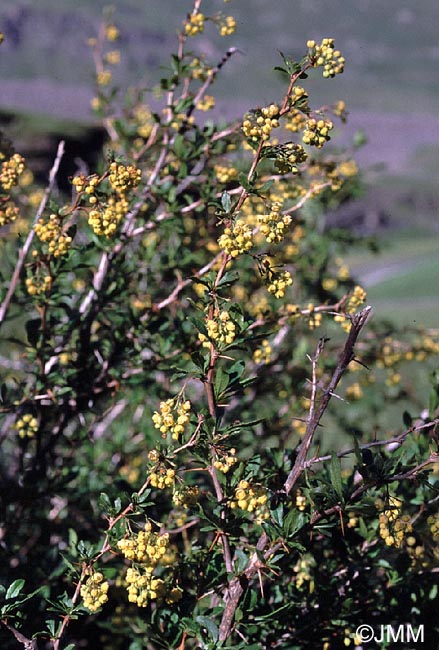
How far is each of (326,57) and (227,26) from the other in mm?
931

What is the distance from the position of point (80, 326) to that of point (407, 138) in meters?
35.2

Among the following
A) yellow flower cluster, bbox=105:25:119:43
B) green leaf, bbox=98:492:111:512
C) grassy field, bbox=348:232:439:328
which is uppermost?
yellow flower cluster, bbox=105:25:119:43

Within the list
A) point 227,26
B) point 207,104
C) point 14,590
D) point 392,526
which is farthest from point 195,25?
point 14,590

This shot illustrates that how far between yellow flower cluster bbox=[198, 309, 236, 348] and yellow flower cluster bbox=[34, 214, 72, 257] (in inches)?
23.9

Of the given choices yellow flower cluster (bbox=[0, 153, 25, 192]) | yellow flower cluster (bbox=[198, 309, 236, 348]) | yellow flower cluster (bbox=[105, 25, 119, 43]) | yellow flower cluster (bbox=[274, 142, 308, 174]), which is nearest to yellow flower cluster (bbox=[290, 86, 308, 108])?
yellow flower cluster (bbox=[274, 142, 308, 174])

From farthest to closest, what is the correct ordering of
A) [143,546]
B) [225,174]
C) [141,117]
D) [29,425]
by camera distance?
[141,117], [225,174], [29,425], [143,546]

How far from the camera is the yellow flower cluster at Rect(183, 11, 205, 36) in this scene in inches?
97.2

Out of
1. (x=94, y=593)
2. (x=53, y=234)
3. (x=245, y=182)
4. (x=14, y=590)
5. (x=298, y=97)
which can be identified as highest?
(x=298, y=97)

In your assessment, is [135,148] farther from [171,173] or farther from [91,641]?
[91,641]

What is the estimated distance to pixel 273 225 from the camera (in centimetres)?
155

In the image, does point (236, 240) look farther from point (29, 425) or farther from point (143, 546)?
point (29, 425)

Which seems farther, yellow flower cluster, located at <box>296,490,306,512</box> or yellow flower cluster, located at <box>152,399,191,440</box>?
yellow flower cluster, located at <box>296,490,306,512</box>

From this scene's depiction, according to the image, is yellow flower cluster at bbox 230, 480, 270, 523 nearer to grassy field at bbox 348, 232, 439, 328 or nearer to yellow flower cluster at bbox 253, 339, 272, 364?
yellow flower cluster at bbox 253, 339, 272, 364

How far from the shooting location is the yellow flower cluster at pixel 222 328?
1.50 metres
